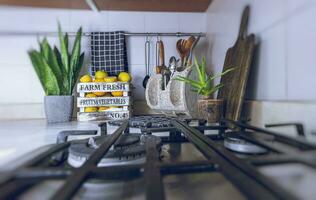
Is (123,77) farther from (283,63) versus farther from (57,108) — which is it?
(283,63)

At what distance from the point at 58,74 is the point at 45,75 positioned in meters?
0.05

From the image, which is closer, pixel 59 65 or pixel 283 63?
pixel 283 63

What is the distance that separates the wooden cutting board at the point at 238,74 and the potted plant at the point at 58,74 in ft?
2.08

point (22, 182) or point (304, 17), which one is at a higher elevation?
point (304, 17)

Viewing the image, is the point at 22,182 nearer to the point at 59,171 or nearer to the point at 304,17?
the point at 59,171

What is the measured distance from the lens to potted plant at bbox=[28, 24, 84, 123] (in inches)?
41.4

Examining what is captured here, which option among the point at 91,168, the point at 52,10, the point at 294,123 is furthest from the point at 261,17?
the point at 52,10

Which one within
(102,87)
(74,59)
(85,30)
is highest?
(85,30)

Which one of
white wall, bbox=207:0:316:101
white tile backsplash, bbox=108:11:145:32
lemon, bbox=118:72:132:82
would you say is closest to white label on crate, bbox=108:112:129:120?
lemon, bbox=118:72:132:82

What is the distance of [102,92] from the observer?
1.09m

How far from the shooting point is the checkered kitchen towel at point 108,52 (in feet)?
4.01

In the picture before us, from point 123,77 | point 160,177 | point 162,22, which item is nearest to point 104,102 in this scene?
point 123,77

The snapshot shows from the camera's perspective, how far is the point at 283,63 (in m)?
0.57

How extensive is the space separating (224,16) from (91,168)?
35.0 inches
